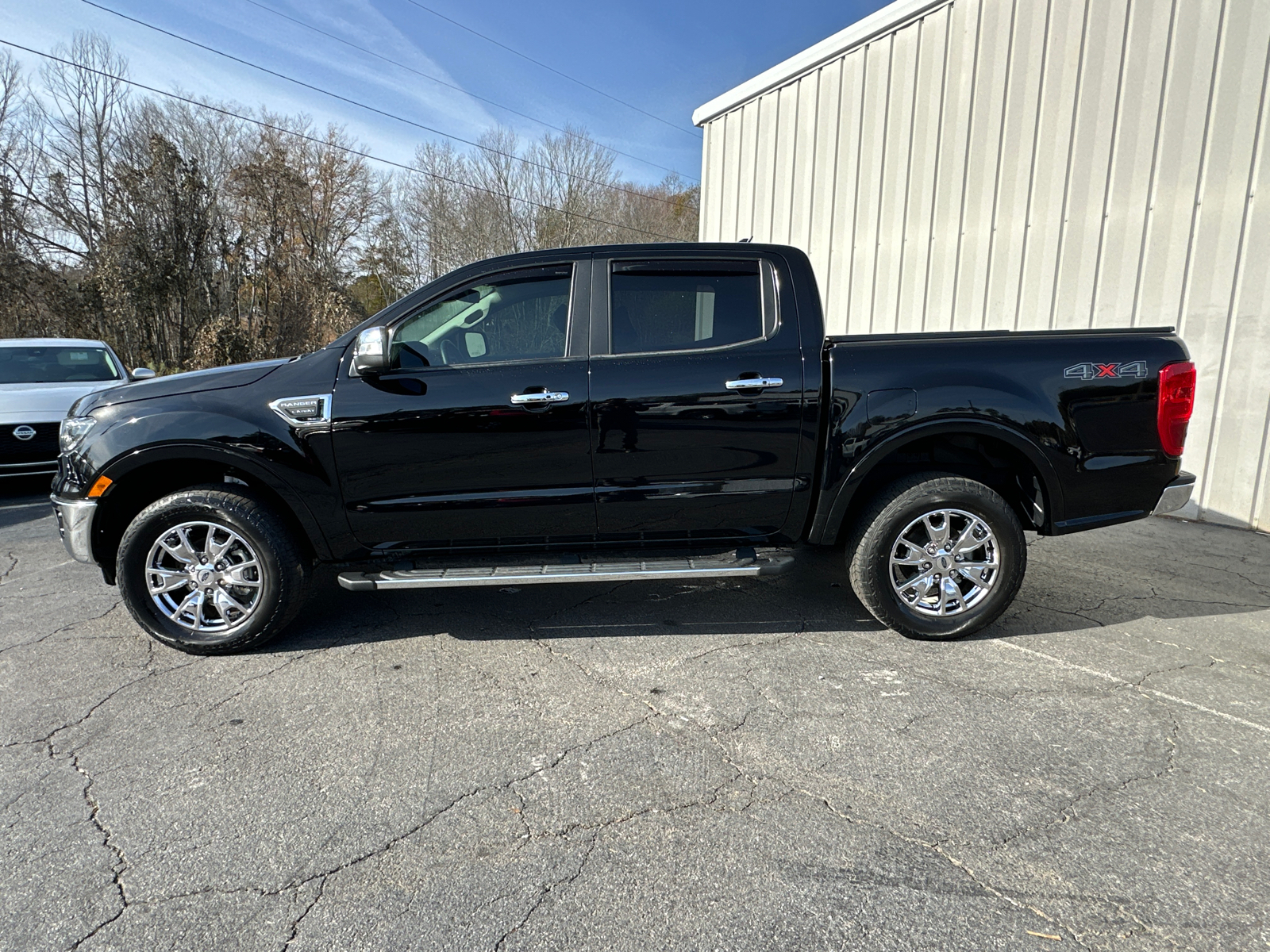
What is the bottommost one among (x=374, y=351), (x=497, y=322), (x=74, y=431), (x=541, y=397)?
(x=74, y=431)

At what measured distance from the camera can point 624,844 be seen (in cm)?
221

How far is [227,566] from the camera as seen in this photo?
361 centimetres

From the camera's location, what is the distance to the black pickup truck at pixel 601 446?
3516 millimetres

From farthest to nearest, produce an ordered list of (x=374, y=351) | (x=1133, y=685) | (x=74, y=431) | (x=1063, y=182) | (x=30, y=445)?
(x=30, y=445), (x=1063, y=182), (x=74, y=431), (x=374, y=351), (x=1133, y=685)

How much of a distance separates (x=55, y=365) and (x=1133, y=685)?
34.2 ft

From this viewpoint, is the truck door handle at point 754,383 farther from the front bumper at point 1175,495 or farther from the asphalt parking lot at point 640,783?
the front bumper at point 1175,495

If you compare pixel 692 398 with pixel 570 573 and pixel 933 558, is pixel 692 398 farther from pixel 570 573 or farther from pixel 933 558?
pixel 933 558

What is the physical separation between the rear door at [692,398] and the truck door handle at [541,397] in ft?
0.53

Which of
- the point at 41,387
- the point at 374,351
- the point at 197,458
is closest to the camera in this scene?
the point at 374,351

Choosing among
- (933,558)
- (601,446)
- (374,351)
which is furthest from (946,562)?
(374,351)

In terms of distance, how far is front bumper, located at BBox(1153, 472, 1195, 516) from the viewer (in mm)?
3674

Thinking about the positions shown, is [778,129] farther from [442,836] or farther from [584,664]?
[442,836]

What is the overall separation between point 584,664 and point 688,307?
1.87m

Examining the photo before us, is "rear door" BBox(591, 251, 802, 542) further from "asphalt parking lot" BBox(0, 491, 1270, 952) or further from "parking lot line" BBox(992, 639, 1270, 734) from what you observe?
"parking lot line" BBox(992, 639, 1270, 734)
